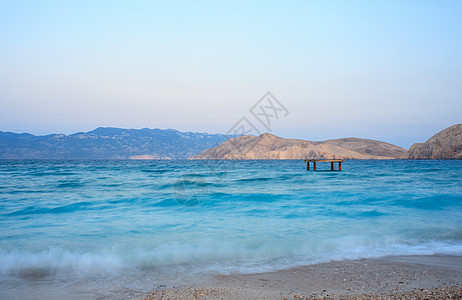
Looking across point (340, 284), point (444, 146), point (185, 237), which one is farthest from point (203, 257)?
point (444, 146)

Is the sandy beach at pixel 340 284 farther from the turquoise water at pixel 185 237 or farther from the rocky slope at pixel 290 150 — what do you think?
the rocky slope at pixel 290 150

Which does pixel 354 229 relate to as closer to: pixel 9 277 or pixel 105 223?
pixel 105 223

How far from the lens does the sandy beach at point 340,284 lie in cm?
455

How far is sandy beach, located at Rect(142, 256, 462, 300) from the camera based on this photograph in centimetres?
455

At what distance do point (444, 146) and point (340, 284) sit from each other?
130m

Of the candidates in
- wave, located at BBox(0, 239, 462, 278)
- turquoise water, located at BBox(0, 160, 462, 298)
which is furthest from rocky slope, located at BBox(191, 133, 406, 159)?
wave, located at BBox(0, 239, 462, 278)

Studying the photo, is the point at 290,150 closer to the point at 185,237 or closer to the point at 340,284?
the point at 185,237

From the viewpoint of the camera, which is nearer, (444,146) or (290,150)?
(444,146)

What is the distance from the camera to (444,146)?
114m

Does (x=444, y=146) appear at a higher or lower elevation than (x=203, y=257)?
higher

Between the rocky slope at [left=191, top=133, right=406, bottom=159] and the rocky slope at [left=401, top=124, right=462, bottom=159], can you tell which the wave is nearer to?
the rocky slope at [left=401, top=124, right=462, bottom=159]

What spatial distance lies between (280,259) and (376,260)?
6.07 ft

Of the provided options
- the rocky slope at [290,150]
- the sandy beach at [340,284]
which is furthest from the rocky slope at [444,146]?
the sandy beach at [340,284]

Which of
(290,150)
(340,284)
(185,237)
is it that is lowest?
(185,237)
